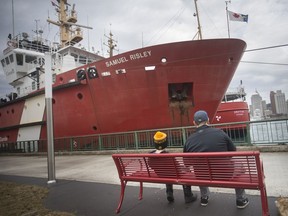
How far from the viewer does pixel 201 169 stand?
293 centimetres

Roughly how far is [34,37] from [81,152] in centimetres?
1785

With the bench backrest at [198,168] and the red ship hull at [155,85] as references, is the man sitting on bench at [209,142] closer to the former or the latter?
the bench backrest at [198,168]

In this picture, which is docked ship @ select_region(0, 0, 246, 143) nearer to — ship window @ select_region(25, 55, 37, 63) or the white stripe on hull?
the white stripe on hull

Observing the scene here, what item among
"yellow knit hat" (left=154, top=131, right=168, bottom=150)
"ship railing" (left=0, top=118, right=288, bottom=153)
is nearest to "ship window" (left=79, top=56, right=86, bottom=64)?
"ship railing" (left=0, top=118, right=288, bottom=153)

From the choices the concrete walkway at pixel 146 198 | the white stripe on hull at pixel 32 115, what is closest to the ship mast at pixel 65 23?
the white stripe on hull at pixel 32 115

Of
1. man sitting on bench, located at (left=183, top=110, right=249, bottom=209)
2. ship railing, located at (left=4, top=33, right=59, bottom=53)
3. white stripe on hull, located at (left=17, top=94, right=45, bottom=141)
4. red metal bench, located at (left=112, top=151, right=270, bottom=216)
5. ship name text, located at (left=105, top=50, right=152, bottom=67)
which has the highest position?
ship railing, located at (left=4, top=33, right=59, bottom=53)

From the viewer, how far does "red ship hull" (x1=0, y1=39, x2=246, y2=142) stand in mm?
11109

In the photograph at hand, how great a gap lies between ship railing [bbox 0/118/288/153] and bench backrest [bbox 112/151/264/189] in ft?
16.8

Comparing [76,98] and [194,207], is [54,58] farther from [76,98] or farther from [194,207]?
[194,207]

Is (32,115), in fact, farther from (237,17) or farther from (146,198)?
(146,198)

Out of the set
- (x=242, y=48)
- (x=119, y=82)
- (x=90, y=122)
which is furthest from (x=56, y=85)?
(x=242, y=48)

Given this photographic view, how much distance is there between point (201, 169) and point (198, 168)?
4 cm

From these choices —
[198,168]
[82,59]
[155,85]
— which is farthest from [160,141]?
[82,59]

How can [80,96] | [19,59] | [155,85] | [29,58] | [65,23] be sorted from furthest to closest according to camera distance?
[65,23], [29,58], [19,59], [80,96], [155,85]
